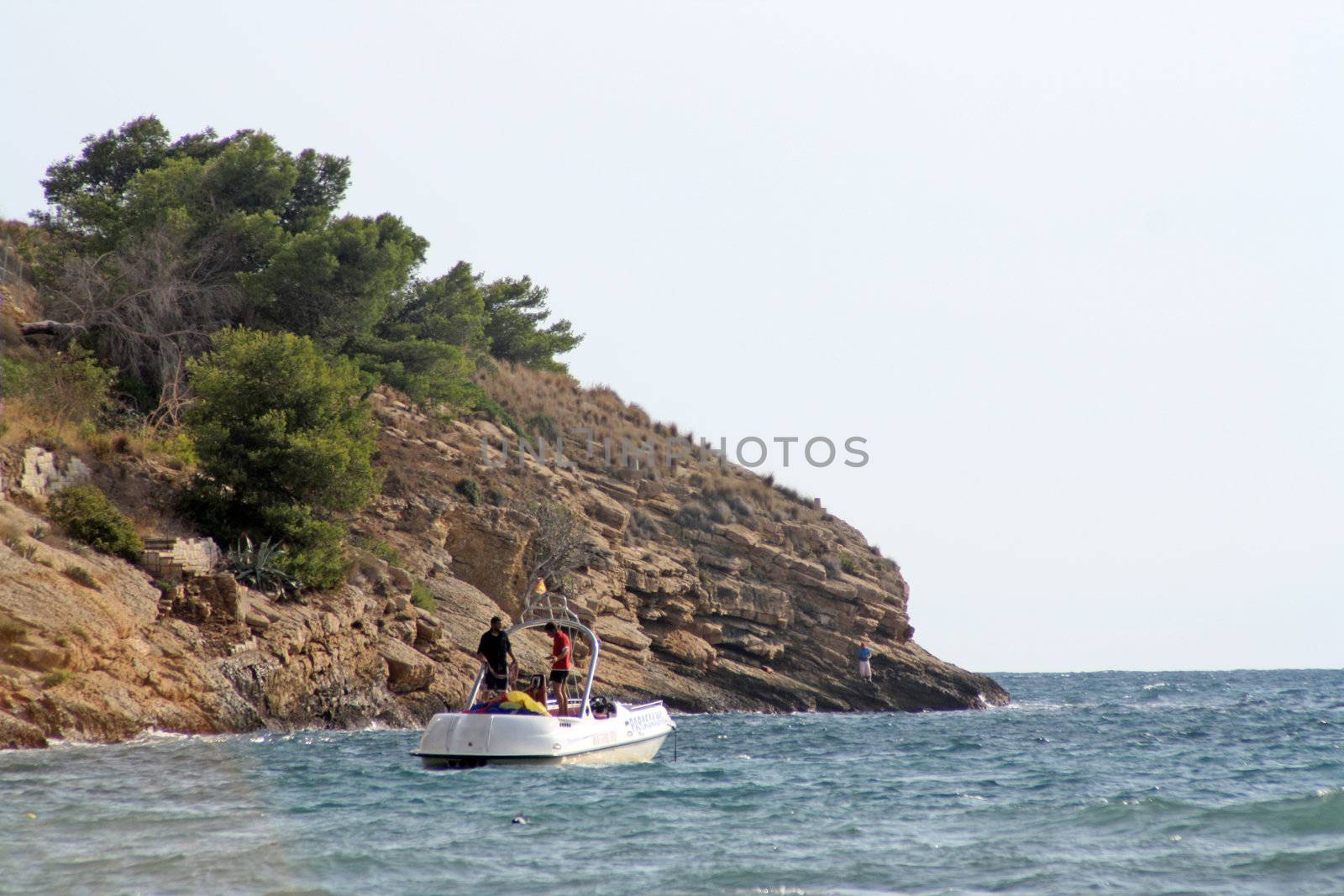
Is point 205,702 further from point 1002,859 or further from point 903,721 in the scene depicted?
point 903,721

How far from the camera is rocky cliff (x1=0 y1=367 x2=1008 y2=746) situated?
74.8ft

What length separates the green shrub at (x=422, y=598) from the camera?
33250 millimetres

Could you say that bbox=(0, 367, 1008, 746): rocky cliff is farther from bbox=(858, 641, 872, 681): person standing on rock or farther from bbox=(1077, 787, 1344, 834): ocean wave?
bbox=(1077, 787, 1344, 834): ocean wave

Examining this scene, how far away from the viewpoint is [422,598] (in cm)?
3341

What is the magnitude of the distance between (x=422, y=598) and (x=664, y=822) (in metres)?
19.0

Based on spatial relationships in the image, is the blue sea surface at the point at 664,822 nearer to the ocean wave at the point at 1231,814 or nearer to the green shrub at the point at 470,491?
the ocean wave at the point at 1231,814

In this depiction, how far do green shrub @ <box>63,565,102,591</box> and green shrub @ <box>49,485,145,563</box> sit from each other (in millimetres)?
1755

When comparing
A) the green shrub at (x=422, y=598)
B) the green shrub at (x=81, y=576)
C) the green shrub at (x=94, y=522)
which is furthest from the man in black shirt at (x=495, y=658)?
the green shrub at (x=422, y=598)

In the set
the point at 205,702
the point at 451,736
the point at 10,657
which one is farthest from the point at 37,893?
the point at 205,702

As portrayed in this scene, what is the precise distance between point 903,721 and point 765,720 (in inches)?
176

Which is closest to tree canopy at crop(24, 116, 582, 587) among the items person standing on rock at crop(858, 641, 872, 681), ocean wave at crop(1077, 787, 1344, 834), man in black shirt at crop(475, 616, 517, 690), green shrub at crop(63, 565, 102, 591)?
green shrub at crop(63, 565, 102, 591)

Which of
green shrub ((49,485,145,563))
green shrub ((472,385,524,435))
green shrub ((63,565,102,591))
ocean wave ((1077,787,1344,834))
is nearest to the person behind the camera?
ocean wave ((1077,787,1344,834))

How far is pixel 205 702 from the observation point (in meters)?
24.0

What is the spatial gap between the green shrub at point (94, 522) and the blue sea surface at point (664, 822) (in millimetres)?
4976
